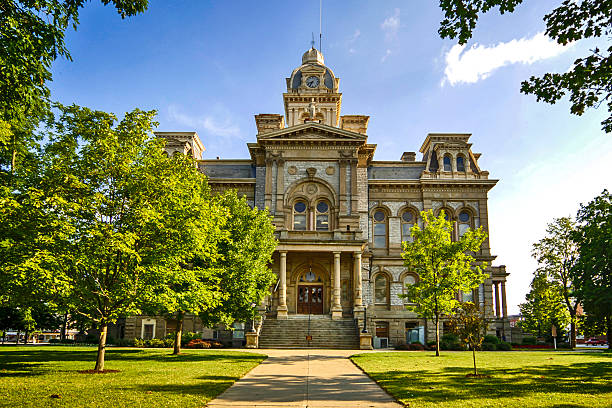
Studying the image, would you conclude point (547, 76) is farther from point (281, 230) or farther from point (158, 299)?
point (281, 230)

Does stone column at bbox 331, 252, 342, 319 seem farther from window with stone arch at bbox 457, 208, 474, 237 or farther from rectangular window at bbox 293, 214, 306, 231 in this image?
window with stone arch at bbox 457, 208, 474, 237

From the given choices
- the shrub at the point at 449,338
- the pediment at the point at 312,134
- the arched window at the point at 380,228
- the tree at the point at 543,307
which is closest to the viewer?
the shrub at the point at 449,338

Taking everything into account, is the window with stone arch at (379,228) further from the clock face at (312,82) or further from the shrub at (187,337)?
the shrub at (187,337)

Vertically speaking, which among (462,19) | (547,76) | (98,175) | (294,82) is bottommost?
(98,175)

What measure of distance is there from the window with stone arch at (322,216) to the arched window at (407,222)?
7.37 metres

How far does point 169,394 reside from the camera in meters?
11.1

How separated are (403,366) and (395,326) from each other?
73.5ft

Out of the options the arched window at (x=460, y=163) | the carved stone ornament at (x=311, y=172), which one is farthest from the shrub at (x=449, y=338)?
the carved stone ornament at (x=311, y=172)

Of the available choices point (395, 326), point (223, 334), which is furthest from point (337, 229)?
point (223, 334)

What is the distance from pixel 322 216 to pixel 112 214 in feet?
86.4

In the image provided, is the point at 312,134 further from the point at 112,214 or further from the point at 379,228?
the point at 112,214

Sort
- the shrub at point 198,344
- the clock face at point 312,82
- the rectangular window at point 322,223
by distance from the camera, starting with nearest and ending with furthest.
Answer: the shrub at point 198,344
the rectangular window at point 322,223
the clock face at point 312,82

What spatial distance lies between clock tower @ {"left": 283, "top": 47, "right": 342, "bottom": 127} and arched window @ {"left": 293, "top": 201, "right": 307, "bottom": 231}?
40.9 ft

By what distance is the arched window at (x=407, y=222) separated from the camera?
43.7 metres
